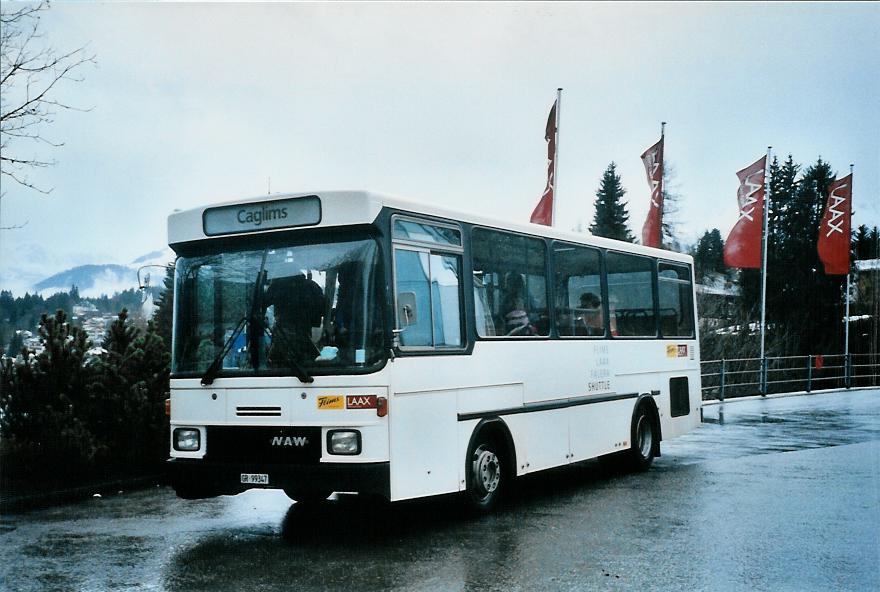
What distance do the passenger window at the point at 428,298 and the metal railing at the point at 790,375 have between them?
18.1 m

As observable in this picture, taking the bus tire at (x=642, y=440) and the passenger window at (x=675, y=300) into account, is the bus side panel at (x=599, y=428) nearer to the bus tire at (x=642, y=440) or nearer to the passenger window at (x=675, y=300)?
the bus tire at (x=642, y=440)

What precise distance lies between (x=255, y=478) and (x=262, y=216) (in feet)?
7.63

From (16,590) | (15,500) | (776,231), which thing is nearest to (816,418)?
(15,500)

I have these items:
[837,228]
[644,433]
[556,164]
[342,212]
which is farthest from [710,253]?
[342,212]

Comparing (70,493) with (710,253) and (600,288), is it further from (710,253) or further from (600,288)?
(710,253)

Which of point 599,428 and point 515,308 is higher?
point 515,308

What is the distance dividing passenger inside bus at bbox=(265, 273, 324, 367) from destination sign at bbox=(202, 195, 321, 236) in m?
0.50

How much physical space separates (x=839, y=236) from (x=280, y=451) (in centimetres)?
2521

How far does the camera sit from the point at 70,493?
38.0ft

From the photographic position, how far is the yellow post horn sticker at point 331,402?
27.3ft

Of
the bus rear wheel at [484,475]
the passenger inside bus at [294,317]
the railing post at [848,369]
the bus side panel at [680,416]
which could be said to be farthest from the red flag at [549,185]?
the railing post at [848,369]

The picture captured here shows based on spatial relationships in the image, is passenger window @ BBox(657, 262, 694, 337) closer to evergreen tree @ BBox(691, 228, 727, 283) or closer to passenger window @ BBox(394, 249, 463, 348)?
passenger window @ BBox(394, 249, 463, 348)

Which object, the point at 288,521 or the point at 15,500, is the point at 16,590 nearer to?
the point at 288,521

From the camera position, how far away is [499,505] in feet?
34.9
